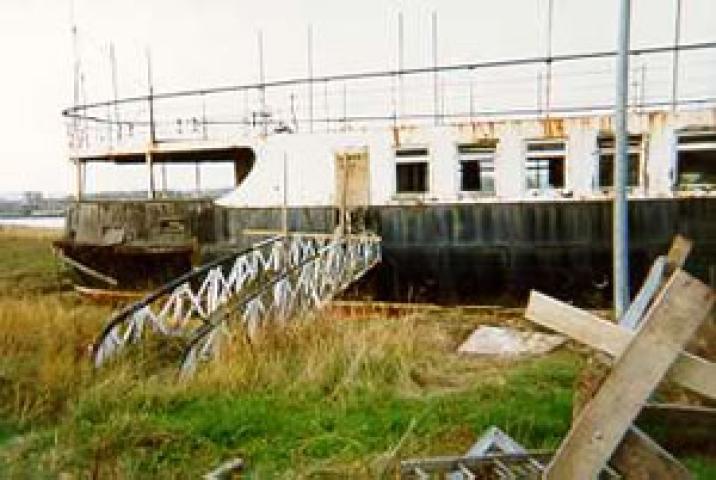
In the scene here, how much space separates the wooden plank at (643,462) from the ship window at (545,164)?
37.9ft

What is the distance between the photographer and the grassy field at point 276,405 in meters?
5.29

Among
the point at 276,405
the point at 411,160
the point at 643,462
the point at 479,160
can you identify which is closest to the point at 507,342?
the point at 276,405

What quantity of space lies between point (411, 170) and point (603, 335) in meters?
12.4

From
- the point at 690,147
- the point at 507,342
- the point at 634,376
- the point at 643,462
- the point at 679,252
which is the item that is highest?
the point at 690,147

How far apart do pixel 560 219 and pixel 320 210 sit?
461 centimetres

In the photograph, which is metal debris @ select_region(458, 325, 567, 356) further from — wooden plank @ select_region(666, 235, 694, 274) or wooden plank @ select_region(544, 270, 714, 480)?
wooden plank @ select_region(544, 270, 714, 480)

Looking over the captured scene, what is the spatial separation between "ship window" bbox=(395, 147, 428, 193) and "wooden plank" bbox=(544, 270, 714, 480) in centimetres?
1227

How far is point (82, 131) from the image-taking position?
18750 mm

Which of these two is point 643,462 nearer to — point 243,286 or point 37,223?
point 243,286

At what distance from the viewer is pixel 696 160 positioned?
1352 cm

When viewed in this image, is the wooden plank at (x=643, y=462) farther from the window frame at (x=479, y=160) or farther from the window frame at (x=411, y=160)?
the window frame at (x=411, y=160)

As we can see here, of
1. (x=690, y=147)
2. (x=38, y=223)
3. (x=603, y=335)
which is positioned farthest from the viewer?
(x=38, y=223)

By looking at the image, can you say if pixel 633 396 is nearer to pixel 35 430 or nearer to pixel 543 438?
pixel 543 438

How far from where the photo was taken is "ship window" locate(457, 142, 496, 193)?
14484 mm
